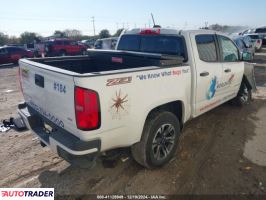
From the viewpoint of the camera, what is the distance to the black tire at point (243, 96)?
20.8 feet

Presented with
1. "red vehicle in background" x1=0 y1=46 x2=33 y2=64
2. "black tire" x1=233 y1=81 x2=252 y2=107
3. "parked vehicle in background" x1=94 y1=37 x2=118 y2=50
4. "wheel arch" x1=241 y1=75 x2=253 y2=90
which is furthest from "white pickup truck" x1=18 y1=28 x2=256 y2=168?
"red vehicle in background" x1=0 y1=46 x2=33 y2=64

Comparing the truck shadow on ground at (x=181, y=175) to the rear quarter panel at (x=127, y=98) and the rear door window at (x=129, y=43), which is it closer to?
the rear quarter panel at (x=127, y=98)

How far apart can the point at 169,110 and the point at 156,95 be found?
0.72 meters

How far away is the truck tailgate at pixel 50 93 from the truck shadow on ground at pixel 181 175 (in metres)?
0.93

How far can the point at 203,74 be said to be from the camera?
13.3ft

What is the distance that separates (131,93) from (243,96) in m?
4.67

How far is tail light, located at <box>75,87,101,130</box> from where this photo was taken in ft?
8.18

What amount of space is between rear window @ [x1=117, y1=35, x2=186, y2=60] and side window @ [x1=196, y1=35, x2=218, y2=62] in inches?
13.2

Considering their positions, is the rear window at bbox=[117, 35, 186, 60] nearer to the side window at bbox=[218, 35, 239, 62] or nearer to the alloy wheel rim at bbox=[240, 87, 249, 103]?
the side window at bbox=[218, 35, 239, 62]

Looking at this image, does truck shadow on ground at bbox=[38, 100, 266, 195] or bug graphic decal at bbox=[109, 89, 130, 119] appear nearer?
bug graphic decal at bbox=[109, 89, 130, 119]

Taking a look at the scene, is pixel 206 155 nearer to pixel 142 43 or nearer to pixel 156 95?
pixel 156 95

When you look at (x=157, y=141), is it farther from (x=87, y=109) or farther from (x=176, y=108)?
(x=87, y=109)

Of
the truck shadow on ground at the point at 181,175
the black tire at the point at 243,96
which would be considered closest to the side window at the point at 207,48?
the truck shadow on ground at the point at 181,175

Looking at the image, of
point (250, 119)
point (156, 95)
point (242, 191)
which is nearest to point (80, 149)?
point (156, 95)
